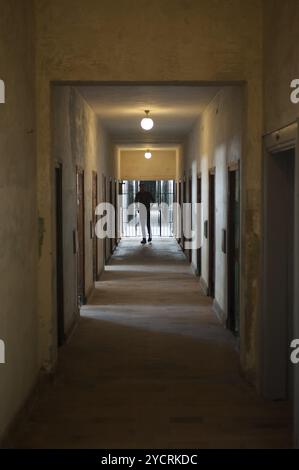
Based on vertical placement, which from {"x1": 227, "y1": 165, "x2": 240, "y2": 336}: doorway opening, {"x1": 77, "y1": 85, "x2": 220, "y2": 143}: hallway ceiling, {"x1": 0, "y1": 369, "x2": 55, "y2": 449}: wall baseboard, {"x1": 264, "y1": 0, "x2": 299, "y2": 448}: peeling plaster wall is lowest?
{"x1": 0, "y1": 369, "x2": 55, "y2": 449}: wall baseboard

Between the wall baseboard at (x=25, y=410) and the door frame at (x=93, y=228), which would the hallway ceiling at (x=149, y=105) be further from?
the wall baseboard at (x=25, y=410)

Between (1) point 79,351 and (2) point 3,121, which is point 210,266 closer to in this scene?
(1) point 79,351

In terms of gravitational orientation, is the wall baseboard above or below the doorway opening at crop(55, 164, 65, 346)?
below

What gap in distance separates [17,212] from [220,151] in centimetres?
486

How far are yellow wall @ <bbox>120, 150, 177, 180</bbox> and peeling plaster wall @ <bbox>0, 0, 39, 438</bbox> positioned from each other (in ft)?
56.5

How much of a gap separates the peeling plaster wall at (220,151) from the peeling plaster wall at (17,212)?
84.3 inches

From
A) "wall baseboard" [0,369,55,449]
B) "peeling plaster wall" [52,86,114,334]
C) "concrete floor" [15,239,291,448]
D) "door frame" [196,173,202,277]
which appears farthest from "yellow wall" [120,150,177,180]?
"wall baseboard" [0,369,55,449]

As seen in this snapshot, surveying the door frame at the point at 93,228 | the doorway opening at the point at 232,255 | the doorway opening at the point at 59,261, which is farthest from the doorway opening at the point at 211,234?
the doorway opening at the point at 59,261

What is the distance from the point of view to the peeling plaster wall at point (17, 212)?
4285 millimetres

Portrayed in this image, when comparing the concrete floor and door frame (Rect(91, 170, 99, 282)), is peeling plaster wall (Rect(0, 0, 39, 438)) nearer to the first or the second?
the concrete floor

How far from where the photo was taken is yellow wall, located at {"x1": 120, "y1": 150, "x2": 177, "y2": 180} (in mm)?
22734

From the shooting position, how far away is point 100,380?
240 inches

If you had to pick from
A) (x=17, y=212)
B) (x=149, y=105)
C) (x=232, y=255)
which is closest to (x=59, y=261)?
(x=232, y=255)
